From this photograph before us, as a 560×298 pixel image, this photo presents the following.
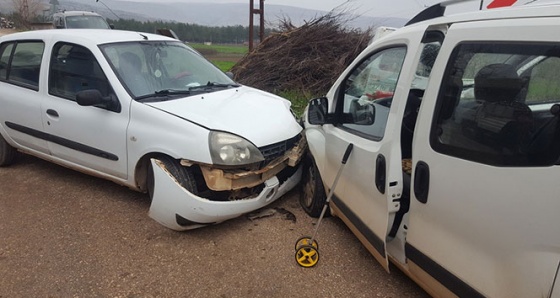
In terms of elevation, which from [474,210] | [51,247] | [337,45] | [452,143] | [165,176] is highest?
[337,45]

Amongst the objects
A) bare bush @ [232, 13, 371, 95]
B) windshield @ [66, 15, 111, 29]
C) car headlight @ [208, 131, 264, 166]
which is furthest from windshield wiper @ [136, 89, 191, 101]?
windshield @ [66, 15, 111, 29]

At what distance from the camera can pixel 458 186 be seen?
1788 mm

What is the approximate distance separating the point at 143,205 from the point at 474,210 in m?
3.05

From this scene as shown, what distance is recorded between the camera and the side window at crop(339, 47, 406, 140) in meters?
2.60

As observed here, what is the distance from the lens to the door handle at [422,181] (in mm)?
1954

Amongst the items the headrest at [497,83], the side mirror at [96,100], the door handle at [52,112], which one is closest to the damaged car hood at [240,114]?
the side mirror at [96,100]

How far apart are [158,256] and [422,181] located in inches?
80.4

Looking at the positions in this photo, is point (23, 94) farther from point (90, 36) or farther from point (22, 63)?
point (90, 36)

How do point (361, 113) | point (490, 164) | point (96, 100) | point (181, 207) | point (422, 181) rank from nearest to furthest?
point (490, 164)
point (422, 181)
point (361, 113)
point (181, 207)
point (96, 100)

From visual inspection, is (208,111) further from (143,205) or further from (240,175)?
(143,205)

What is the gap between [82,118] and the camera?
3.65 meters

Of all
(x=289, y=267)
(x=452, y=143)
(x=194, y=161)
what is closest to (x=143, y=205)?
(x=194, y=161)

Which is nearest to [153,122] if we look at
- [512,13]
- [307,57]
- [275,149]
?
[275,149]

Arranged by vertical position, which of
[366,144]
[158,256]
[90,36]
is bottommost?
[158,256]
